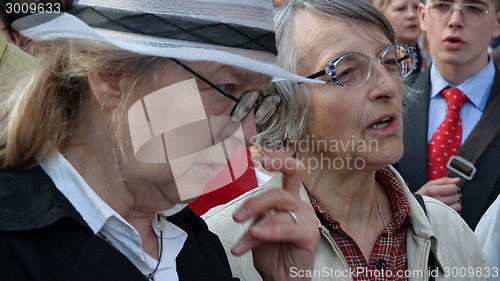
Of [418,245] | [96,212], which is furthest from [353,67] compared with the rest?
[96,212]

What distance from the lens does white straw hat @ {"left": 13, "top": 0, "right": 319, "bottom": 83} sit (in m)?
1.48

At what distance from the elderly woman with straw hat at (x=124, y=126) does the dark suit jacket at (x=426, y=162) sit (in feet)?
5.05

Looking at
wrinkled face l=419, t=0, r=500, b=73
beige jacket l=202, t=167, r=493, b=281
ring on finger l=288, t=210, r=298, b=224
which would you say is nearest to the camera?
ring on finger l=288, t=210, r=298, b=224

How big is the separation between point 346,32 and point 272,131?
17.8 inches

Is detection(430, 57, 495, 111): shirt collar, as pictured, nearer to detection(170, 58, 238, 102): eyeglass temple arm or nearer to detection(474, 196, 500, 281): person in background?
detection(474, 196, 500, 281): person in background

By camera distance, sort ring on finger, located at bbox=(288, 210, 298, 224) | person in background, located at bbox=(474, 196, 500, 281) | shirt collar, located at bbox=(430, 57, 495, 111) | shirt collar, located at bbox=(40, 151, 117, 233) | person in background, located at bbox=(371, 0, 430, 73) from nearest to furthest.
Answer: shirt collar, located at bbox=(40, 151, 117, 233), ring on finger, located at bbox=(288, 210, 298, 224), person in background, located at bbox=(474, 196, 500, 281), shirt collar, located at bbox=(430, 57, 495, 111), person in background, located at bbox=(371, 0, 430, 73)

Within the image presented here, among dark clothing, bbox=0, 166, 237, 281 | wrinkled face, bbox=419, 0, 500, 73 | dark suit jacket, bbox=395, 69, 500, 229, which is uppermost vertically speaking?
dark clothing, bbox=0, 166, 237, 281

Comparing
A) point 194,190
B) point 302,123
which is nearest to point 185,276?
point 194,190

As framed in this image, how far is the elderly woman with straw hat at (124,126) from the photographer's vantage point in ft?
4.80

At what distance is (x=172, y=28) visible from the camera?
150 cm

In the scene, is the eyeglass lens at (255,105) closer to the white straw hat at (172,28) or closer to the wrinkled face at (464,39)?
the white straw hat at (172,28)

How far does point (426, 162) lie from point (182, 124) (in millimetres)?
2145

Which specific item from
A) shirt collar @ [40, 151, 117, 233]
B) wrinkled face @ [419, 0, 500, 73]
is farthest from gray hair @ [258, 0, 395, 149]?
wrinkled face @ [419, 0, 500, 73]

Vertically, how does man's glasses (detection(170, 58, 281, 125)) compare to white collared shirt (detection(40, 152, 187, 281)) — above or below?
above
